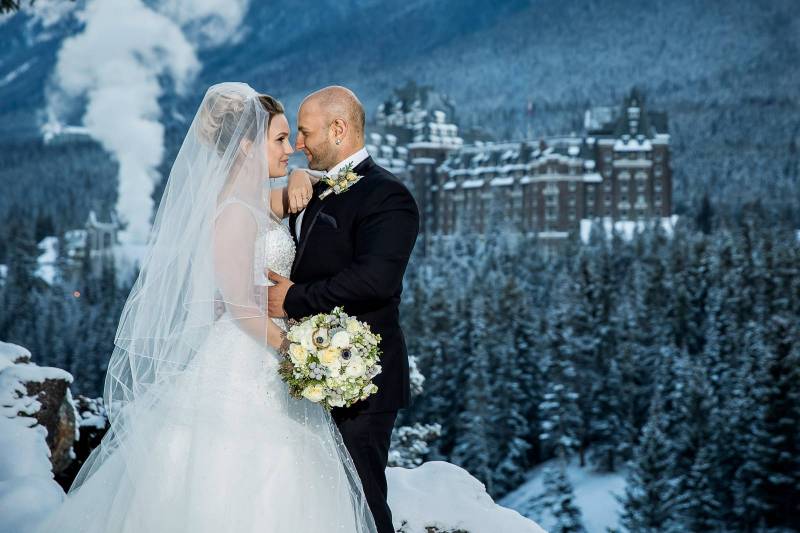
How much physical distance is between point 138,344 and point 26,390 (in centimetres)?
331

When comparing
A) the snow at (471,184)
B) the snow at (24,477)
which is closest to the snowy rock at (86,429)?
the snow at (24,477)

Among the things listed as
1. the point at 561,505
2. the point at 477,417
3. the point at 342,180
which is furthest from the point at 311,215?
the point at 477,417

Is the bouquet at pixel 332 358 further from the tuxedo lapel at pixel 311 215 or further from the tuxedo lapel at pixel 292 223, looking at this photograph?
the tuxedo lapel at pixel 292 223

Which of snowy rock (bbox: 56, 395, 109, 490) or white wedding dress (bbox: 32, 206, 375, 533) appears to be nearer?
white wedding dress (bbox: 32, 206, 375, 533)

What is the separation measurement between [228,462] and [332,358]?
804mm

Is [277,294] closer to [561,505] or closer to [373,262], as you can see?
[373,262]

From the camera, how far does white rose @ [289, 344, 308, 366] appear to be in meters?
3.92

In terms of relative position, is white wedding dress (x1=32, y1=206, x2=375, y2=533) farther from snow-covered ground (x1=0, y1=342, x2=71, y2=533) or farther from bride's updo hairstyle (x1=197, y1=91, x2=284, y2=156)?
snow-covered ground (x1=0, y1=342, x2=71, y2=533)

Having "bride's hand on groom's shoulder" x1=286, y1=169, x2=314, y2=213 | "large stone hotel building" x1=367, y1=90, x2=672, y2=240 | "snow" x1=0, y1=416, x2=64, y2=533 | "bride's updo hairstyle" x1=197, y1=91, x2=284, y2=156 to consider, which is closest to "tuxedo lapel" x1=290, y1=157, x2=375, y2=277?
"bride's hand on groom's shoulder" x1=286, y1=169, x2=314, y2=213

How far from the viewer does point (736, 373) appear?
47531 millimetres

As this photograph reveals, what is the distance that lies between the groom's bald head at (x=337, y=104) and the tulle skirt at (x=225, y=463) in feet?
3.87

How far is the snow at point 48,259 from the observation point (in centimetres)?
7812

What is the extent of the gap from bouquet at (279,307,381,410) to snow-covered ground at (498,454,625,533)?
134 feet

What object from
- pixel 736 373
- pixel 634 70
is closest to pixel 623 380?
pixel 736 373
